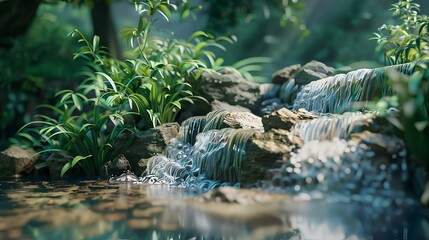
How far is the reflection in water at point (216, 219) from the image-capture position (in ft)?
7.30

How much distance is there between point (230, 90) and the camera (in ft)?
16.9

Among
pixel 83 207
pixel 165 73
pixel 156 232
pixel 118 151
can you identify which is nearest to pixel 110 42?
pixel 165 73

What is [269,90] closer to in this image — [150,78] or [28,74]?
[150,78]

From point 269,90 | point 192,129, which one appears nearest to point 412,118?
point 192,129

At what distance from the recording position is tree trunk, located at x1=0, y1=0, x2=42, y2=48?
6.70 m

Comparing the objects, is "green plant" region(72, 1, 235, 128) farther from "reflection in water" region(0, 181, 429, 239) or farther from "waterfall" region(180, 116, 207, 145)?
"reflection in water" region(0, 181, 429, 239)

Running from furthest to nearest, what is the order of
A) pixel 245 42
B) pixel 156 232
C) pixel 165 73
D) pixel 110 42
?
pixel 245 42 → pixel 110 42 → pixel 165 73 → pixel 156 232

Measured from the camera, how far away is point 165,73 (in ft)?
16.1

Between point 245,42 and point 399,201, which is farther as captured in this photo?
point 245,42

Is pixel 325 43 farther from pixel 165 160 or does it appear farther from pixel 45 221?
pixel 45 221

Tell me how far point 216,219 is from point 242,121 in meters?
1.95

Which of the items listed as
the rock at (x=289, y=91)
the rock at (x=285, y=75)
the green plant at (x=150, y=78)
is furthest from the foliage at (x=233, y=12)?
the green plant at (x=150, y=78)

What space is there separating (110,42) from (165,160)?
12.5ft

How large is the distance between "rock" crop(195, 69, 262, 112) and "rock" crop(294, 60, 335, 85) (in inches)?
19.8
